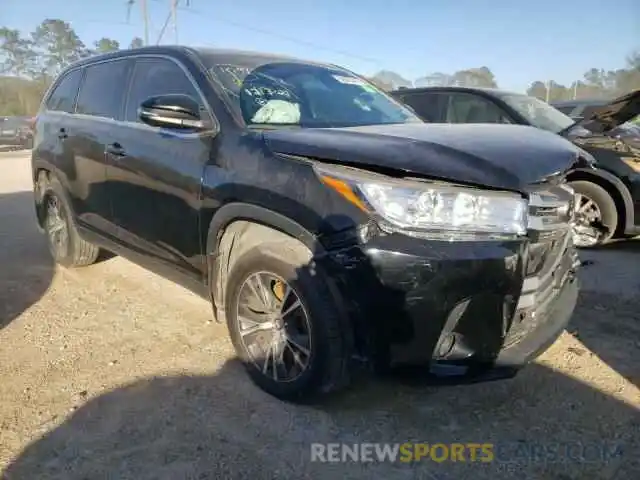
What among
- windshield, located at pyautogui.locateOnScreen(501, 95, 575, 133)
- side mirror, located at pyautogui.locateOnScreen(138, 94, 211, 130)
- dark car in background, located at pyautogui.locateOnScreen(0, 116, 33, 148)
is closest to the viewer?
side mirror, located at pyautogui.locateOnScreen(138, 94, 211, 130)

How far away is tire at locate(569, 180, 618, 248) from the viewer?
17.3 feet

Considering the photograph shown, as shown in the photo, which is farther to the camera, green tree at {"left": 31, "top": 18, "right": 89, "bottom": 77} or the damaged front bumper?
green tree at {"left": 31, "top": 18, "right": 89, "bottom": 77}

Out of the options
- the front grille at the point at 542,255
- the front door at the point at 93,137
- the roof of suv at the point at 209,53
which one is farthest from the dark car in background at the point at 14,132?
the front grille at the point at 542,255

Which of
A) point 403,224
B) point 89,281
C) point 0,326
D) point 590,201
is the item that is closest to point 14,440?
point 0,326

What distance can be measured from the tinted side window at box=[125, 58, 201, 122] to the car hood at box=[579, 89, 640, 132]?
428 centimetres

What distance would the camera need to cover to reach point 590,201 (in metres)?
5.39

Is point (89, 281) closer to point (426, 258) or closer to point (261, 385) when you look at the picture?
point (261, 385)

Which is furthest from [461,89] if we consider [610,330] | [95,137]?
[95,137]

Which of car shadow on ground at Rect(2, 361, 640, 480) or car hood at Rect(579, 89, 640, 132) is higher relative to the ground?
car hood at Rect(579, 89, 640, 132)

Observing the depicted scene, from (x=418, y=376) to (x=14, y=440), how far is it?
1817mm

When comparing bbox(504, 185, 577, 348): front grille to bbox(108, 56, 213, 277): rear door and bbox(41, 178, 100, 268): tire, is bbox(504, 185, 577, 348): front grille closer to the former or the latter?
bbox(108, 56, 213, 277): rear door

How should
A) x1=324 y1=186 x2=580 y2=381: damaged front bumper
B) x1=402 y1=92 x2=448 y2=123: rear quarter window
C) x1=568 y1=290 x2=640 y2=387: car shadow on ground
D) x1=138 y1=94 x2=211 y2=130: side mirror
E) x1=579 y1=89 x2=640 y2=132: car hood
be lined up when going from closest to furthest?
x1=324 y1=186 x2=580 y2=381: damaged front bumper → x1=138 y1=94 x2=211 y2=130: side mirror → x1=568 y1=290 x2=640 y2=387: car shadow on ground → x1=579 y1=89 x2=640 y2=132: car hood → x1=402 y1=92 x2=448 y2=123: rear quarter window

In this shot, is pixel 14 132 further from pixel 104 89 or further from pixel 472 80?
pixel 104 89

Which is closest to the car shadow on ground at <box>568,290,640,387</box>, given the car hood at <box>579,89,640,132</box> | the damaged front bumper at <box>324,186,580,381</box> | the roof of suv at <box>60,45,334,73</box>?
the damaged front bumper at <box>324,186,580,381</box>
